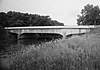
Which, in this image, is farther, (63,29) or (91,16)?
(91,16)

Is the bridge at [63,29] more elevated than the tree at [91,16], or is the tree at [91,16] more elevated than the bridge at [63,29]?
the tree at [91,16]

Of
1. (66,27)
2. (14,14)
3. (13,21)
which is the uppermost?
(14,14)

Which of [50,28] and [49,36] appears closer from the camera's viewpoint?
[50,28]

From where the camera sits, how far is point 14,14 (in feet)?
216

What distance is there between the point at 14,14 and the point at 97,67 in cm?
A: 6621

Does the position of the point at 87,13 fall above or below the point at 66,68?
above

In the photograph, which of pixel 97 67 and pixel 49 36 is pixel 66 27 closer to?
pixel 49 36

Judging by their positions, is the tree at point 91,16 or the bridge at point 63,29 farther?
the tree at point 91,16

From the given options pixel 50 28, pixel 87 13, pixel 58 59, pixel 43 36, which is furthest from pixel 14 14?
pixel 58 59

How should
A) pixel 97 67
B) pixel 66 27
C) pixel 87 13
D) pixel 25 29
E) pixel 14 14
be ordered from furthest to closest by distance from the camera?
1. pixel 14 14
2. pixel 87 13
3. pixel 25 29
4. pixel 66 27
5. pixel 97 67

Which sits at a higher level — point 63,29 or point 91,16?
point 91,16

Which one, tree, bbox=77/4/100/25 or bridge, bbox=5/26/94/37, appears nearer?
bridge, bbox=5/26/94/37

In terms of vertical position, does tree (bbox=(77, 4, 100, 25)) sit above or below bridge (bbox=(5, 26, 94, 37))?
above

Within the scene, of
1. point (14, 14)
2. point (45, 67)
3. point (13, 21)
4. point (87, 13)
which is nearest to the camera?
point (45, 67)
